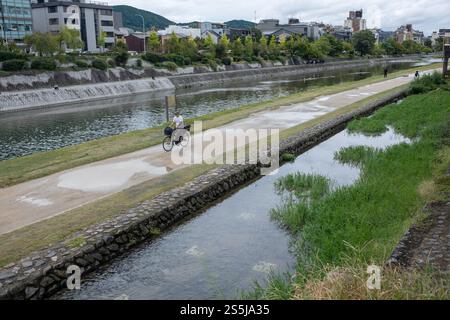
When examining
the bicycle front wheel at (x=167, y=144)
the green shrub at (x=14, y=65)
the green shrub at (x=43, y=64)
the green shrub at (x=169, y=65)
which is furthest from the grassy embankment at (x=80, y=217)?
the green shrub at (x=169, y=65)

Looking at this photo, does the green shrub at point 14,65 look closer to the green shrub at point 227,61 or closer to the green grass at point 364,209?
the green shrub at point 227,61

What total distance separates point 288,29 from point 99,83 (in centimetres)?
11276

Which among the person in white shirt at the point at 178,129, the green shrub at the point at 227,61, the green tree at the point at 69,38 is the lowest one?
the person in white shirt at the point at 178,129

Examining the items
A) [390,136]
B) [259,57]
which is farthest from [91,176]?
[259,57]

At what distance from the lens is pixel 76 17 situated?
83500 millimetres

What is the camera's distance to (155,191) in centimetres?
1213

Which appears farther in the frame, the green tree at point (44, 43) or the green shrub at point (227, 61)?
the green shrub at point (227, 61)

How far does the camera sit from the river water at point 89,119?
27.4m

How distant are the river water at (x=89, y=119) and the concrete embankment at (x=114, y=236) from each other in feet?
50.3

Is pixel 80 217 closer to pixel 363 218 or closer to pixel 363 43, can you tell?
pixel 363 218

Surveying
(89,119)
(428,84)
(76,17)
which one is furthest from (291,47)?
(89,119)

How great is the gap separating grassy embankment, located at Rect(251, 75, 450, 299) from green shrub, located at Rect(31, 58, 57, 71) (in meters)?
44.2

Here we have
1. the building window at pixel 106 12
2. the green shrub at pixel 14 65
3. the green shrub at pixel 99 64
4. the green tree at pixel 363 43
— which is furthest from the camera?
the green tree at pixel 363 43
